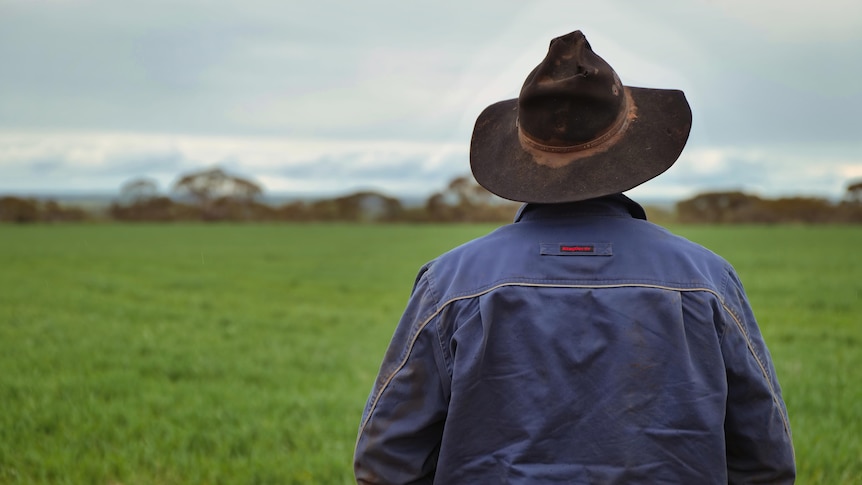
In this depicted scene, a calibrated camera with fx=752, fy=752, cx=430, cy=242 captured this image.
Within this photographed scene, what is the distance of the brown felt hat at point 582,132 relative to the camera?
1.87 metres

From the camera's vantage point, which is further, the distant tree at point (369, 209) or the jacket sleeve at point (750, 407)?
the distant tree at point (369, 209)

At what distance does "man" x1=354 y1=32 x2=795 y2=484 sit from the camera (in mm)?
1779

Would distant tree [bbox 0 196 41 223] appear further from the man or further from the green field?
the man

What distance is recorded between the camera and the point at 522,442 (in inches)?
71.0

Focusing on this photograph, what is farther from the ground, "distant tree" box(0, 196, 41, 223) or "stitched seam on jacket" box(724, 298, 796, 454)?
"distant tree" box(0, 196, 41, 223)

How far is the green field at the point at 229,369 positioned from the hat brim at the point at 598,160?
3.19 metres

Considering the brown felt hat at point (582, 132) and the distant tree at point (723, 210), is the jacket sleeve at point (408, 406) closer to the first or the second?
the brown felt hat at point (582, 132)

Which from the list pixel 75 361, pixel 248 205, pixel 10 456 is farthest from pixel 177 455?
pixel 248 205

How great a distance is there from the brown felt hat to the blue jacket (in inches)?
4.3

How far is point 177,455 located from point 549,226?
3981mm

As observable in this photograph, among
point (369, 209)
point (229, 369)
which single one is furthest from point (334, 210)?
point (229, 369)

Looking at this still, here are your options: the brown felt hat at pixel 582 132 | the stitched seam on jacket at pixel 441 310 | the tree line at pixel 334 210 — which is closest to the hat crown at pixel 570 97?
the brown felt hat at pixel 582 132

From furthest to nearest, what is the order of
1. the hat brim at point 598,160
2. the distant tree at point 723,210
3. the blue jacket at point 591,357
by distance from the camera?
1. the distant tree at point 723,210
2. the hat brim at point 598,160
3. the blue jacket at point 591,357

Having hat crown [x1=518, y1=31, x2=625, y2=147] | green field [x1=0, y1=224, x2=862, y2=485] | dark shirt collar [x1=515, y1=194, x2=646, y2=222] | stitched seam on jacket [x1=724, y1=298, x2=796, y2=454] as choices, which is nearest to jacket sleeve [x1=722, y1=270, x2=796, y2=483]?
stitched seam on jacket [x1=724, y1=298, x2=796, y2=454]
